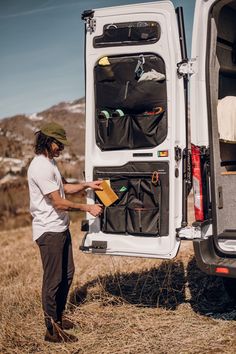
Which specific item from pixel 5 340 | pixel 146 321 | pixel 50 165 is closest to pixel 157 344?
pixel 146 321

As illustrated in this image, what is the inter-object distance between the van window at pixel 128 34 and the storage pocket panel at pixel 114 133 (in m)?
0.63

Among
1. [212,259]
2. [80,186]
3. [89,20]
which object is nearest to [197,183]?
[212,259]

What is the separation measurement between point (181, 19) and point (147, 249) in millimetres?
1906

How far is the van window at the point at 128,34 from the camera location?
189 inches

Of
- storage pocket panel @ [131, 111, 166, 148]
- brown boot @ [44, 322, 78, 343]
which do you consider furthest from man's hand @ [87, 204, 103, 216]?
brown boot @ [44, 322, 78, 343]

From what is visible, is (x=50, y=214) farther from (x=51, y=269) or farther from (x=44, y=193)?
(x=51, y=269)

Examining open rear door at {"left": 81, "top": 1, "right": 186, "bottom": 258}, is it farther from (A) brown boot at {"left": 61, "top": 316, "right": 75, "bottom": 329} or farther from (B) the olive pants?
(A) brown boot at {"left": 61, "top": 316, "right": 75, "bottom": 329}

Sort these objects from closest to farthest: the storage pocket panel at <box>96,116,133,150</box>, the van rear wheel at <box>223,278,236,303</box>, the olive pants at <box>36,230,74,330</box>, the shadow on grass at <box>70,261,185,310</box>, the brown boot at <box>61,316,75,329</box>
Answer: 1. the olive pants at <box>36,230,74,330</box>
2. the storage pocket panel at <box>96,116,133,150</box>
3. the brown boot at <box>61,316,75,329</box>
4. the van rear wheel at <box>223,278,236,303</box>
5. the shadow on grass at <box>70,261,185,310</box>

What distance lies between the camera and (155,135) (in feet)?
16.0

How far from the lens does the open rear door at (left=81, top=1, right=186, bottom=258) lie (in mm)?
4773

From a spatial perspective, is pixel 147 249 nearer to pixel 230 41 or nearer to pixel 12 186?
pixel 230 41

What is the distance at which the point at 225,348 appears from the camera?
14.3 feet

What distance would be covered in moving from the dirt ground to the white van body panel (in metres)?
1.57

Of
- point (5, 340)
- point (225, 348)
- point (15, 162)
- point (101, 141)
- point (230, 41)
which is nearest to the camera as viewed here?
point (225, 348)
